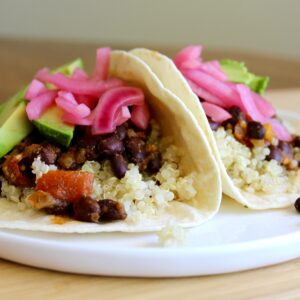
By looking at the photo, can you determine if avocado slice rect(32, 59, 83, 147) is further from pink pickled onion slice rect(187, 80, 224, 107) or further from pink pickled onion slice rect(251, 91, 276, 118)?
pink pickled onion slice rect(251, 91, 276, 118)

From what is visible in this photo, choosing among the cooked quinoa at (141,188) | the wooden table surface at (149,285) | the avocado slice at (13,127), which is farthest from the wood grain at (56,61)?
the wooden table surface at (149,285)

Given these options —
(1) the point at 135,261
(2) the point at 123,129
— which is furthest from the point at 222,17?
(1) the point at 135,261

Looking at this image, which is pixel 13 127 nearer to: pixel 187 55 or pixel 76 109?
pixel 76 109

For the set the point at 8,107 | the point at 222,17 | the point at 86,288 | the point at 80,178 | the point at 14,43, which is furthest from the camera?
the point at 222,17

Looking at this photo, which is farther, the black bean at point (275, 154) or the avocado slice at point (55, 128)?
the black bean at point (275, 154)

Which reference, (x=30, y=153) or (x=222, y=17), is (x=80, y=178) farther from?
(x=222, y=17)

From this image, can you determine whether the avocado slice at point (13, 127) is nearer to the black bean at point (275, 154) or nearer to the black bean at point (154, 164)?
the black bean at point (154, 164)

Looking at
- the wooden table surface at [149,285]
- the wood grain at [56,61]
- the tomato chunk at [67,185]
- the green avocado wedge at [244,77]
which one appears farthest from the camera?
the wood grain at [56,61]
